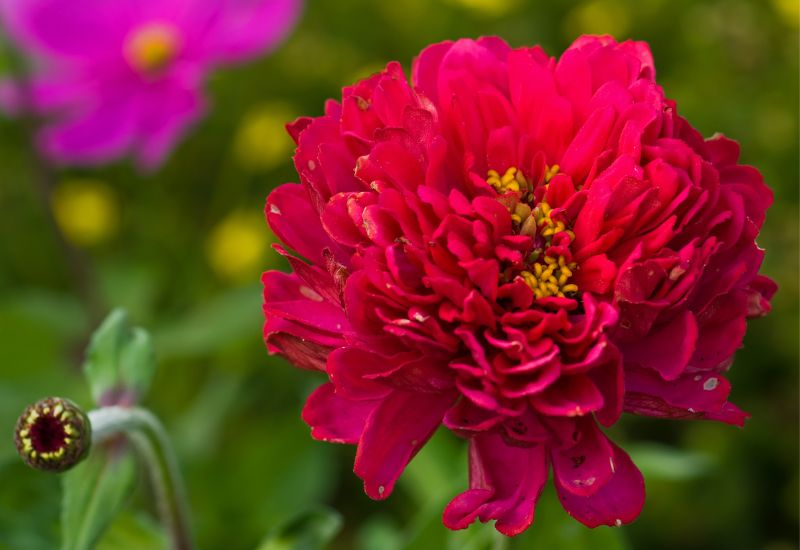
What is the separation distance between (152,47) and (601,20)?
0.68m

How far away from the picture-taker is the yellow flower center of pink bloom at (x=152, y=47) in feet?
4.33

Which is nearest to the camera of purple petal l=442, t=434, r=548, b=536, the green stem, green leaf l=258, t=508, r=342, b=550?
purple petal l=442, t=434, r=548, b=536

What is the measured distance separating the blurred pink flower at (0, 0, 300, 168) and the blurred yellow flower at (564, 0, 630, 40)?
505 mm

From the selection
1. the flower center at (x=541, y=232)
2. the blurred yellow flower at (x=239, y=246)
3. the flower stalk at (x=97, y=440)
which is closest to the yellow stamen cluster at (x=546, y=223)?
the flower center at (x=541, y=232)

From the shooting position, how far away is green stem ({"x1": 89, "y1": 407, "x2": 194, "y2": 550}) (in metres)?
0.64

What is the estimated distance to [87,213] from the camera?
1472mm

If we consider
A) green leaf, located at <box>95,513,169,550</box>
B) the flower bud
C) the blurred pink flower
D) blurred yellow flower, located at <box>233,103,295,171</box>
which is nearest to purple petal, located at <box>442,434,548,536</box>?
the flower bud

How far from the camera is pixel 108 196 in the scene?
1.56 meters

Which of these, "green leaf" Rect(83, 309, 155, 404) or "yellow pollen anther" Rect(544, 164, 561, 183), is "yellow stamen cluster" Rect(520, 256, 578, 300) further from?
"green leaf" Rect(83, 309, 155, 404)

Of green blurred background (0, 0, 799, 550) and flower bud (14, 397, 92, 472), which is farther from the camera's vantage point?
green blurred background (0, 0, 799, 550)

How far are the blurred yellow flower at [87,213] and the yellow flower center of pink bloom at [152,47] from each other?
0.82ft

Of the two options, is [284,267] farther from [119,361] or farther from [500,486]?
[500,486]

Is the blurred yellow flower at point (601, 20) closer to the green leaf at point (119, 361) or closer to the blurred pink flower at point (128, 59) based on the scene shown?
the blurred pink flower at point (128, 59)

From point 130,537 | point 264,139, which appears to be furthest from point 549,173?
point 264,139
